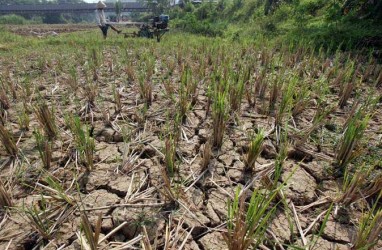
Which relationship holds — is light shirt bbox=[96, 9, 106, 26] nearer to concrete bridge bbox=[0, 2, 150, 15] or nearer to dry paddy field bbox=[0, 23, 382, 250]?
dry paddy field bbox=[0, 23, 382, 250]

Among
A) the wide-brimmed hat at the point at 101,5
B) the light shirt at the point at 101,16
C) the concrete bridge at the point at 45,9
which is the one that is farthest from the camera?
the concrete bridge at the point at 45,9

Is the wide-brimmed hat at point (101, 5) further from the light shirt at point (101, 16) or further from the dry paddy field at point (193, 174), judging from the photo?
the dry paddy field at point (193, 174)

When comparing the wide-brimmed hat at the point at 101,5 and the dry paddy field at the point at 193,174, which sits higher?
the wide-brimmed hat at the point at 101,5

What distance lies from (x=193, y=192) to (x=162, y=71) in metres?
2.63

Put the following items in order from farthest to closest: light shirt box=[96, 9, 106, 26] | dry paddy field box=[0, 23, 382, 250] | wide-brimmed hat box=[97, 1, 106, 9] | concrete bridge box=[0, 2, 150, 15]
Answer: concrete bridge box=[0, 2, 150, 15] → light shirt box=[96, 9, 106, 26] → wide-brimmed hat box=[97, 1, 106, 9] → dry paddy field box=[0, 23, 382, 250]

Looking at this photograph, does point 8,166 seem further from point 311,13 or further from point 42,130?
point 311,13

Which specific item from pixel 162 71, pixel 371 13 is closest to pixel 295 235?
pixel 162 71

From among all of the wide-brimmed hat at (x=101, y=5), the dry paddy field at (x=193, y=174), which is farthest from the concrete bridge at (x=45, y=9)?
the dry paddy field at (x=193, y=174)

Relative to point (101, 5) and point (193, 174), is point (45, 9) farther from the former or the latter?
point (193, 174)

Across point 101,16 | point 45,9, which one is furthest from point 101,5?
point 45,9

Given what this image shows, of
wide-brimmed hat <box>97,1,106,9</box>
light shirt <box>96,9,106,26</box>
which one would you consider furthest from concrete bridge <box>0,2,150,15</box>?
wide-brimmed hat <box>97,1,106,9</box>

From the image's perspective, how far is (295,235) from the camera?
1.29 metres

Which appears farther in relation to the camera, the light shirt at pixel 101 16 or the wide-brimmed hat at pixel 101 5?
the light shirt at pixel 101 16

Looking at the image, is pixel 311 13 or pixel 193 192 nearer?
pixel 193 192
